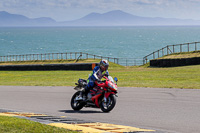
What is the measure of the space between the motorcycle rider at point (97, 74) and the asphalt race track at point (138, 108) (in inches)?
29.5

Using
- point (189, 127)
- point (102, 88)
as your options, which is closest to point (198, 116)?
point (189, 127)

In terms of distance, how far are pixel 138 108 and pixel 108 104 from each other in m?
1.16

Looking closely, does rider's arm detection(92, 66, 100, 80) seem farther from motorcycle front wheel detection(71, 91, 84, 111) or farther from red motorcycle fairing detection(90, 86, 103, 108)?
motorcycle front wheel detection(71, 91, 84, 111)

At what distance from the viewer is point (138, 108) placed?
39.3 ft

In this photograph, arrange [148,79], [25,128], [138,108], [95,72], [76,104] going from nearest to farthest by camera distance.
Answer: [25,128]
[95,72]
[138,108]
[76,104]
[148,79]

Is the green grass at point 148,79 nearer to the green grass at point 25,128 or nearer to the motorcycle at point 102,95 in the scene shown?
the motorcycle at point 102,95

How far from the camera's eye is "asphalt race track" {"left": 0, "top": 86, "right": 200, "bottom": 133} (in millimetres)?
9359

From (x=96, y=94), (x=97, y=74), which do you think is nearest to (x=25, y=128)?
(x=96, y=94)

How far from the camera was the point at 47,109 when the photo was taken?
13.0 meters

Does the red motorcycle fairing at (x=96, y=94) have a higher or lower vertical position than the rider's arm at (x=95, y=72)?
lower

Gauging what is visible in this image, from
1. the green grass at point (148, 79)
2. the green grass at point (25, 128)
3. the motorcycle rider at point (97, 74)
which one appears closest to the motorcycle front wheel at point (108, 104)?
the motorcycle rider at point (97, 74)

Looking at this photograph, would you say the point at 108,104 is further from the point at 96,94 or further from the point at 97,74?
the point at 97,74

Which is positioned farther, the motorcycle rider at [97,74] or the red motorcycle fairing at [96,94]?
the red motorcycle fairing at [96,94]

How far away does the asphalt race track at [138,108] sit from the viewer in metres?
9.36
